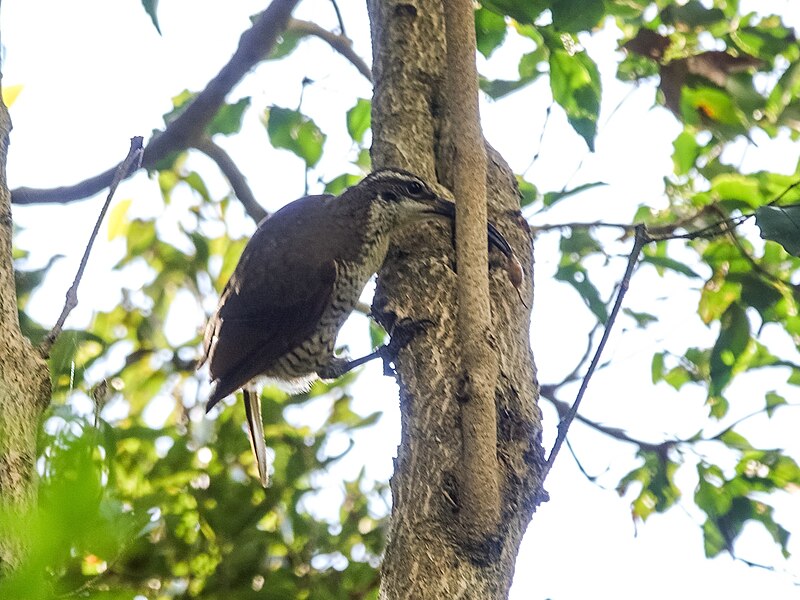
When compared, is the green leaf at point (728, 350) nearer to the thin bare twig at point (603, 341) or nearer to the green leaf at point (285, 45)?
the thin bare twig at point (603, 341)

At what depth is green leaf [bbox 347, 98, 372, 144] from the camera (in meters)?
3.00

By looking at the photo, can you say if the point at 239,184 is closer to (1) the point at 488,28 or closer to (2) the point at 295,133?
(2) the point at 295,133

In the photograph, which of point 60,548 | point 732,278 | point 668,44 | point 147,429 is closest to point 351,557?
point 147,429

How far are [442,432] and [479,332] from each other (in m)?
0.21

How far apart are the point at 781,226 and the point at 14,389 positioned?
1.34m

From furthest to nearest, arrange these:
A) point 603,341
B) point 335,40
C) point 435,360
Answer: point 335,40
point 435,360
point 603,341

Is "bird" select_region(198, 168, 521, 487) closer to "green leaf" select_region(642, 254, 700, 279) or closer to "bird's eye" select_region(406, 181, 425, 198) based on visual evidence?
"bird's eye" select_region(406, 181, 425, 198)

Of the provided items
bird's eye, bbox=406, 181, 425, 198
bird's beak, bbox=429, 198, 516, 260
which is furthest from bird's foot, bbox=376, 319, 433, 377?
bird's eye, bbox=406, 181, 425, 198

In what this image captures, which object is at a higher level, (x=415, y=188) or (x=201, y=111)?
(x=201, y=111)

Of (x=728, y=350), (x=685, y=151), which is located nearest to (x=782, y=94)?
(x=685, y=151)

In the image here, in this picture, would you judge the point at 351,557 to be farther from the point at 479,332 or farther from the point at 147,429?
the point at 479,332

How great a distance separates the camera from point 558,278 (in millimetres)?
2852

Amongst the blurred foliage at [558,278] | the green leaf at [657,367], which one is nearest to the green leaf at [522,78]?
the blurred foliage at [558,278]

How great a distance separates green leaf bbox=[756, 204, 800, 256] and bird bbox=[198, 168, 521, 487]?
3.76ft
